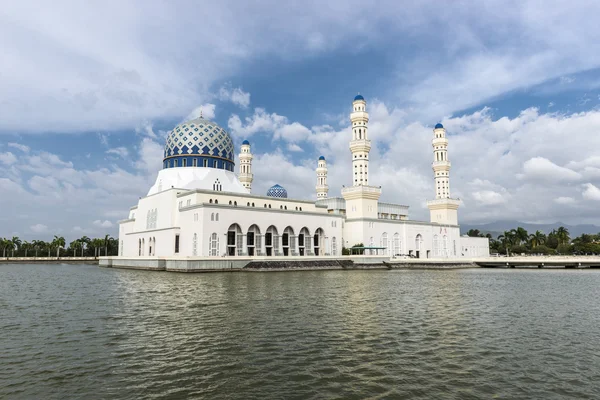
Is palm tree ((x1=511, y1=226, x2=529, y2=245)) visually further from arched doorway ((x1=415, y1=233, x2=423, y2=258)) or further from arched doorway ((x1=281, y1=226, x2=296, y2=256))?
arched doorway ((x1=281, y1=226, x2=296, y2=256))

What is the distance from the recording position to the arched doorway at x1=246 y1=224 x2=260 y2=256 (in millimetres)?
53219

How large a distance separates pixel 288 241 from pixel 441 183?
34718 millimetres

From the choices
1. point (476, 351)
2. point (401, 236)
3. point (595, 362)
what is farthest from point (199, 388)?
point (401, 236)

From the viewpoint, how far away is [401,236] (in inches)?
2798

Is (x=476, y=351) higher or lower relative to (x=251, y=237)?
lower

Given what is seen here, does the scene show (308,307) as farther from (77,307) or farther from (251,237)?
(251,237)

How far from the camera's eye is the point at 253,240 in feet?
180

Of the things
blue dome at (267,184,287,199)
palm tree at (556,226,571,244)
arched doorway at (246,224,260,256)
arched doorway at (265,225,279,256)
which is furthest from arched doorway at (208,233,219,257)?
palm tree at (556,226,571,244)

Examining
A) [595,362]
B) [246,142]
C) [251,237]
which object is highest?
[246,142]

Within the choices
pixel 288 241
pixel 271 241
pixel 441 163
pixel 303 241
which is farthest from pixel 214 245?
pixel 441 163

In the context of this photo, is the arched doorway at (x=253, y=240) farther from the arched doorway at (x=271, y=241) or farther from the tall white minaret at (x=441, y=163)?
the tall white minaret at (x=441, y=163)

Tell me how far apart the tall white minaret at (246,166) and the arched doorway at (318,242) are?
76.4ft

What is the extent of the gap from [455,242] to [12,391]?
79257 mm

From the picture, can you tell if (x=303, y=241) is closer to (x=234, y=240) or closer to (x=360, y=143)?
(x=234, y=240)
